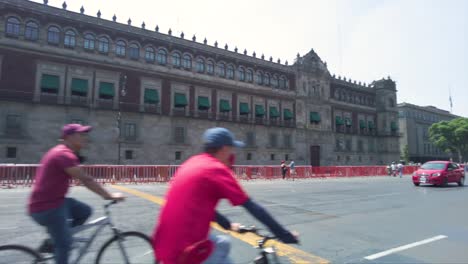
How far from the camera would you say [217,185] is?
2117mm

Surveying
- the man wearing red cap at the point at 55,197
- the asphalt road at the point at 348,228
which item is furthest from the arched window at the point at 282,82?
the man wearing red cap at the point at 55,197

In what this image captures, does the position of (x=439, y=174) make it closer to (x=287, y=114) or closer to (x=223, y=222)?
(x=223, y=222)

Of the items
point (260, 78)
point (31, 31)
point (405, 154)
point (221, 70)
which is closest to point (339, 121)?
point (260, 78)

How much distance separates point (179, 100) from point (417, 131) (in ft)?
209

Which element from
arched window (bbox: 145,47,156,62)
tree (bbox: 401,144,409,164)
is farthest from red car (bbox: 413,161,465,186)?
tree (bbox: 401,144,409,164)

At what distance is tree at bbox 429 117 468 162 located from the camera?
62.2m

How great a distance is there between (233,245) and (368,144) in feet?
179

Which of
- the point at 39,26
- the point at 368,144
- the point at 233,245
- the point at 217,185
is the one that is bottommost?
the point at 233,245

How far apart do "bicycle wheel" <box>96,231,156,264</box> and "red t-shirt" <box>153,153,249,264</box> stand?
5.35 ft

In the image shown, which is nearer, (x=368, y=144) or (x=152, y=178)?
(x=152, y=178)

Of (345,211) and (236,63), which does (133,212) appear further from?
(236,63)

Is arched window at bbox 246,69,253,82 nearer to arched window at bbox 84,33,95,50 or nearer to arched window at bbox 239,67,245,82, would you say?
arched window at bbox 239,67,245,82

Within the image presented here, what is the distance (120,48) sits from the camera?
30.4 m

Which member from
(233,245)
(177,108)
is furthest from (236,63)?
(233,245)
